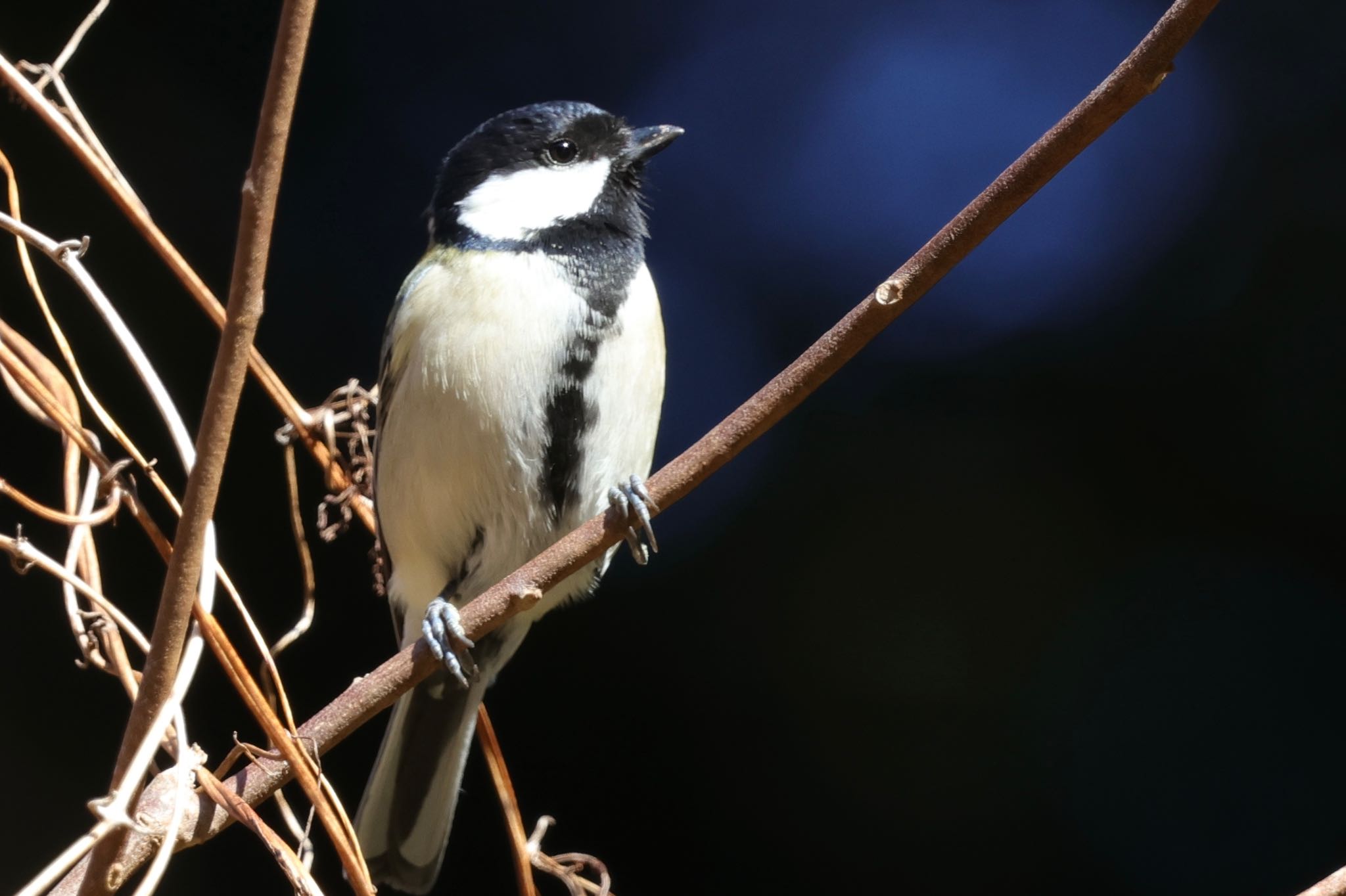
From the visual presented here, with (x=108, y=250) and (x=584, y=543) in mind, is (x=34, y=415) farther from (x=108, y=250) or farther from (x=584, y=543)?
(x=108, y=250)

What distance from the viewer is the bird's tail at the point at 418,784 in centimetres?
124

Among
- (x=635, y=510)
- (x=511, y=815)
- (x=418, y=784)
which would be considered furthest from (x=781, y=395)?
(x=418, y=784)

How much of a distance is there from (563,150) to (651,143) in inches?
4.1

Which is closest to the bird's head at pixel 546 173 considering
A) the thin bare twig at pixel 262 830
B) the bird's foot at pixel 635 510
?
the bird's foot at pixel 635 510

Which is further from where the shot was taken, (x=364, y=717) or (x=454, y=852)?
(x=454, y=852)

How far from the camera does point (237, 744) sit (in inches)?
22.8

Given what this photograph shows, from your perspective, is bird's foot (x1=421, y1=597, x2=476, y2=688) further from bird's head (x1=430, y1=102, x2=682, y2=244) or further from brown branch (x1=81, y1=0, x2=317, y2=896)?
bird's head (x1=430, y1=102, x2=682, y2=244)

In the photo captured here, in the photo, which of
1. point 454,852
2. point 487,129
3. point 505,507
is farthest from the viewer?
point 454,852

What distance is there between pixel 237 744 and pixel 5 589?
1233 millimetres

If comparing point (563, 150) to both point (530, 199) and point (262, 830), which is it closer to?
point (530, 199)

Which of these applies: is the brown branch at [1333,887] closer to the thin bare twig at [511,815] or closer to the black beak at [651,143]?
the thin bare twig at [511,815]

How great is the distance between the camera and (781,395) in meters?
0.61

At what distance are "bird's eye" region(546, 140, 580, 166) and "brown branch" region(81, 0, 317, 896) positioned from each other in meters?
1.02

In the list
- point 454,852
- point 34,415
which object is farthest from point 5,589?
point 34,415
